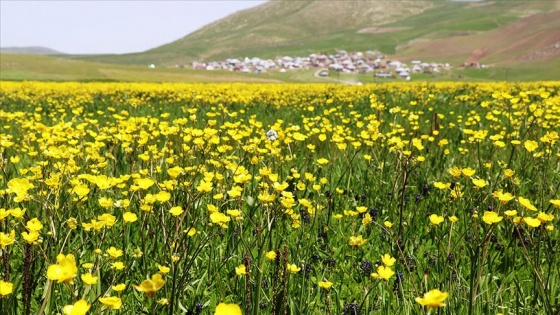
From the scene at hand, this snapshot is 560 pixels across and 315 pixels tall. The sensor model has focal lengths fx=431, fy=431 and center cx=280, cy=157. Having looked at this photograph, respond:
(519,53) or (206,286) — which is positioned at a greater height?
(519,53)

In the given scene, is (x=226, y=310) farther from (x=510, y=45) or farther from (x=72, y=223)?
(x=510, y=45)

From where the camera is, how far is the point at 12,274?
113 inches

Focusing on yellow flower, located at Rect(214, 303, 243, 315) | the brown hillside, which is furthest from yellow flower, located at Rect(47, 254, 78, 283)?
the brown hillside

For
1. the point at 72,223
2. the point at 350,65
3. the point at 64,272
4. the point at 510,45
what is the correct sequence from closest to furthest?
the point at 64,272
the point at 72,223
the point at 510,45
the point at 350,65

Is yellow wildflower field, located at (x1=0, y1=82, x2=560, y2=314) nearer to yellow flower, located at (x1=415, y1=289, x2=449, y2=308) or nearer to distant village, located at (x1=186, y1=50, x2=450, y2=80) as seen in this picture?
yellow flower, located at (x1=415, y1=289, x2=449, y2=308)

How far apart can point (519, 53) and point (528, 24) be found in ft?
90.1

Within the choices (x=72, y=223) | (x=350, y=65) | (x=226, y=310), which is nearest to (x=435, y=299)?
(x=226, y=310)

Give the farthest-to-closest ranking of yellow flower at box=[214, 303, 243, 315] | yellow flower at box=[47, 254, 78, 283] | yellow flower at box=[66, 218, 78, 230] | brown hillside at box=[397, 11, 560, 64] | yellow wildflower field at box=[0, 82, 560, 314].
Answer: brown hillside at box=[397, 11, 560, 64] → yellow flower at box=[66, 218, 78, 230] → yellow wildflower field at box=[0, 82, 560, 314] → yellow flower at box=[47, 254, 78, 283] → yellow flower at box=[214, 303, 243, 315]

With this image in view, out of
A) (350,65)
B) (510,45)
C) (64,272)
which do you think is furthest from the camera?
(350,65)

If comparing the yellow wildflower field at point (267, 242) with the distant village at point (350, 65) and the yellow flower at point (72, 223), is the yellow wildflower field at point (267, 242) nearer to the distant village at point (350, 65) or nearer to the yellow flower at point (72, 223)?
the yellow flower at point (72, 223)

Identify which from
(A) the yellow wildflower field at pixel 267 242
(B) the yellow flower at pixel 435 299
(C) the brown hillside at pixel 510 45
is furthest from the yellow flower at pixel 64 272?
(C) the brown hillside at pixel 510 45

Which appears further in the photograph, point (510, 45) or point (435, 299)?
point (510, 45)

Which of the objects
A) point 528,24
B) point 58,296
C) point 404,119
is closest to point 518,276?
point 58,296

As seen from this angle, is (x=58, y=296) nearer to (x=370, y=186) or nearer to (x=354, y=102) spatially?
(x=370, y=186)
